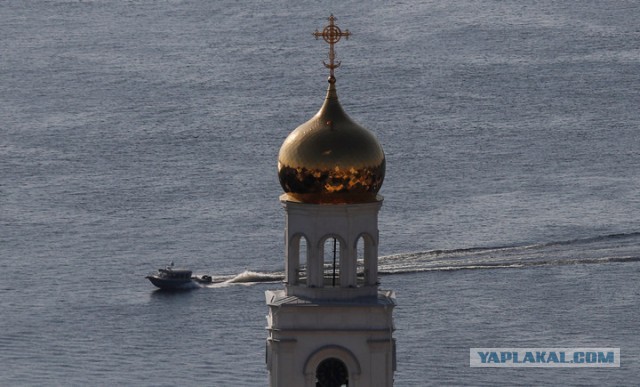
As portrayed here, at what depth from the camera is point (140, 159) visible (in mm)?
123250

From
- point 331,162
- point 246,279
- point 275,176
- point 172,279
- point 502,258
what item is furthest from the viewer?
point 275,176

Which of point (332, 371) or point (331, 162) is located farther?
point (332, 371)

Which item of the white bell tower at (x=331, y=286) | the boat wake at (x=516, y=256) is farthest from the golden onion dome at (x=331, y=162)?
the boat wake at (x=516, y=256)

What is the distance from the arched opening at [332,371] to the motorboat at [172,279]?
66067 mm

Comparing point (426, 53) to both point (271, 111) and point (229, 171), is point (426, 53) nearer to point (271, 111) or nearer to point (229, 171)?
point (271, 111)

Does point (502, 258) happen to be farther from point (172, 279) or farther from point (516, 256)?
point (172, 279)

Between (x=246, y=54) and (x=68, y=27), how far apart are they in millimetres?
18716

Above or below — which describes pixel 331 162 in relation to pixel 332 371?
above

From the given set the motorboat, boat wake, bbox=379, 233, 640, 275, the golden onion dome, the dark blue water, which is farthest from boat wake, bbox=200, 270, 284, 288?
the golden onion dome

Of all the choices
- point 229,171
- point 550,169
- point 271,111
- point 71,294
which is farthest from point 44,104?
point 71,294

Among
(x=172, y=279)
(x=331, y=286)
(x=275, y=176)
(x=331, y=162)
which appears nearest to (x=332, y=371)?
(x=331, y=286)

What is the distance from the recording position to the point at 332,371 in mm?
32625

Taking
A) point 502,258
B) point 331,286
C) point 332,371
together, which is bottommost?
point 332,371

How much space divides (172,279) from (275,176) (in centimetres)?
1448
